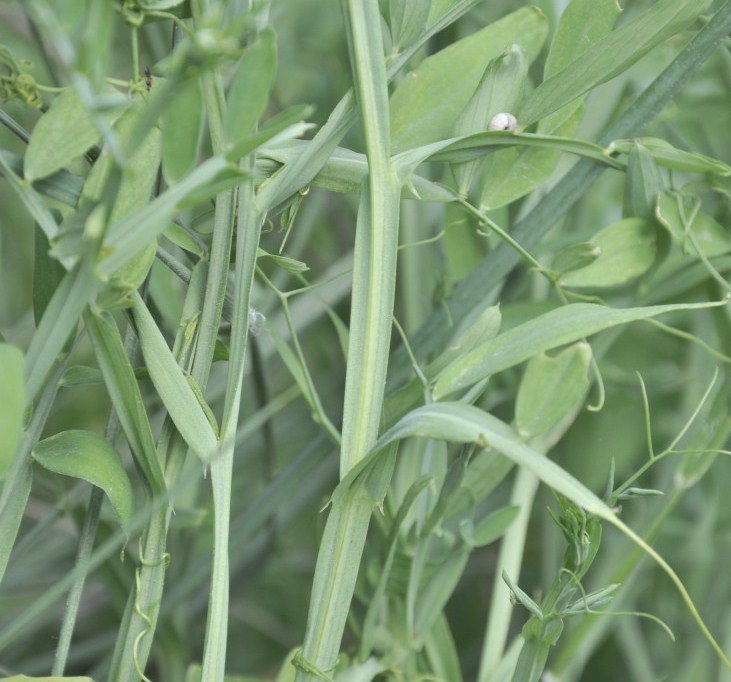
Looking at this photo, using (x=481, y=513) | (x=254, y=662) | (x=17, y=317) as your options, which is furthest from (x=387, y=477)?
(x=17, y=317)

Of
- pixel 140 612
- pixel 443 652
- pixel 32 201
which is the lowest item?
pixel 443 652

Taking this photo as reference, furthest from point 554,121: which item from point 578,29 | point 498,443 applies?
point 498,443

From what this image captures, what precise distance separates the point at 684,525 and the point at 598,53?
37 centimetres

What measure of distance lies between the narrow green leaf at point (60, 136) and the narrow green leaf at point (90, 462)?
0.08 m

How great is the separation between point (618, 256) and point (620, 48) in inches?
3.4

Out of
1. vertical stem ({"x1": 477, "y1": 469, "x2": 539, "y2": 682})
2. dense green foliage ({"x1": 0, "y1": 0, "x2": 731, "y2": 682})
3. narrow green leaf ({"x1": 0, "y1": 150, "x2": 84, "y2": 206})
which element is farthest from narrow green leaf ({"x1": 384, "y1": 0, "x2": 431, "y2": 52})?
vertical stem ({"x1": 477, "y1": 469, "x2": 539, "y2": 682})

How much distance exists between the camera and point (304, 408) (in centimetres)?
58

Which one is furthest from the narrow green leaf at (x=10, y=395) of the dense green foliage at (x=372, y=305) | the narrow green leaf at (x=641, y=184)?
the narrow green leaf at (x=641, y=184)

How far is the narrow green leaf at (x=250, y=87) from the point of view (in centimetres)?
19

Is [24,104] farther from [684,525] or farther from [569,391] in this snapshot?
[684,525]

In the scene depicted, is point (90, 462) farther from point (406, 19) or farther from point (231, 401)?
point (406, 19)

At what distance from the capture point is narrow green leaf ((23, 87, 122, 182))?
0.21 metres

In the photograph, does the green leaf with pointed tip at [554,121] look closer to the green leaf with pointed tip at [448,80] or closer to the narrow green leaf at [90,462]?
the green leaf with pointed tip at [448,80]

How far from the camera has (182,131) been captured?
7.4 inches
